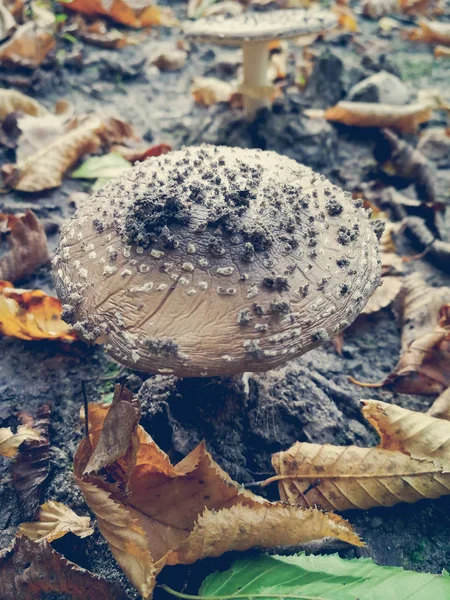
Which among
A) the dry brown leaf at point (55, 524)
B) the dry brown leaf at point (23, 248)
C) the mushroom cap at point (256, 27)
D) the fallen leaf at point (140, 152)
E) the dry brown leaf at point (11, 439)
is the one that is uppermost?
the mushroom cap at point (256, 27)

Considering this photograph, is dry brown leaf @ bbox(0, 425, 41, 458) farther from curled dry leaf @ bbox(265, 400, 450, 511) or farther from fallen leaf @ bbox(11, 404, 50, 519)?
curled dry leaf @ bbox(265, 400, 450, 511)

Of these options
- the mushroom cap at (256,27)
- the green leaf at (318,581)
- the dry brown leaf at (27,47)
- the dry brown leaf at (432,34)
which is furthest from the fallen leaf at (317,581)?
the dry brown leaf at (432,34)

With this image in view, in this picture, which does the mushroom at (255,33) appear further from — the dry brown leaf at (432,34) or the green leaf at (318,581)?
the green leaf at (318,581)

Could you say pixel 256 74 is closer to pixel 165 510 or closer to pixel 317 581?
pixel 165 510

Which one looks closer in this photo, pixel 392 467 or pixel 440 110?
Result: pixel 392 467

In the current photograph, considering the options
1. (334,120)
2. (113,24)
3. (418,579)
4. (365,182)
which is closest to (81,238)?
(418,579)

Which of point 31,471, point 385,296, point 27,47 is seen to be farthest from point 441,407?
point 27,47

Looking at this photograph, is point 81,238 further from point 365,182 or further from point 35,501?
point 365,182
